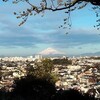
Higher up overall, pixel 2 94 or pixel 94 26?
pixel 94 26

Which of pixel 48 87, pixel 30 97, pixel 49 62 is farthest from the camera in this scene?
pixel 49 62

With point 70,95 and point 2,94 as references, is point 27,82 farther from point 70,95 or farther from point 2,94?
point 70,95

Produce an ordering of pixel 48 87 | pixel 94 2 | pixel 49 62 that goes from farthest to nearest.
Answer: pixel 49 62 < pixel 48 87 < pixel 94 2

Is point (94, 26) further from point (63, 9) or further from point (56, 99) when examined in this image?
point (56, 99)

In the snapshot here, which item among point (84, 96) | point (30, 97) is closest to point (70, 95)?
point (84, 96)

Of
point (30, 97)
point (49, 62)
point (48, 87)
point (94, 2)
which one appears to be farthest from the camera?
point (49, 62)

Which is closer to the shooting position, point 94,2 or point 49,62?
point 94,2

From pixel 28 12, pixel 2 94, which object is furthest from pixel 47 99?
pixel 28 12

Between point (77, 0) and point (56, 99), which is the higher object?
point (77, 0)

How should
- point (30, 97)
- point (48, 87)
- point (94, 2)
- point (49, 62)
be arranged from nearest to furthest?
point (94, 2) → point (30, 97) → point (48, 87) → point (49, 62)
